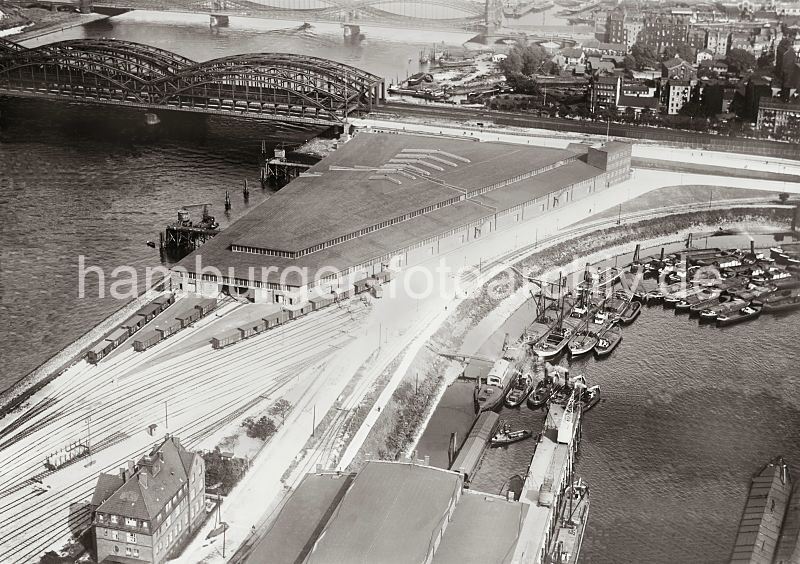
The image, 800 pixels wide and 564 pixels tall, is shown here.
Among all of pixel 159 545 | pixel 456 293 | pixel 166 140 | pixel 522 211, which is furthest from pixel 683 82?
pixel 159 545

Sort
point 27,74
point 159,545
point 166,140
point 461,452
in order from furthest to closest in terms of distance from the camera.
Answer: point 27,74
point 166,140
point 461,452
point 159,545

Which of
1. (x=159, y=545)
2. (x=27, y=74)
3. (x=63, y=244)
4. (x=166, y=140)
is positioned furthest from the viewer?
(x=27, y=74)

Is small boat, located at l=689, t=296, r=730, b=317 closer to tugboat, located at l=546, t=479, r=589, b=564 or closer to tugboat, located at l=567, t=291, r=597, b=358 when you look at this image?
tugboat, located at l=567, t=291, r=597, b=358

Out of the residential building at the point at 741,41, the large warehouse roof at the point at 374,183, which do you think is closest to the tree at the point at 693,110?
the residential building at the point at 741,41

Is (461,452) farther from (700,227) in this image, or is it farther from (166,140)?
(166,140)

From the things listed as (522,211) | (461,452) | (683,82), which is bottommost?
(461,452)

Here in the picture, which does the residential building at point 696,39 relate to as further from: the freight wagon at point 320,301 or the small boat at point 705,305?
the freight wagon at point 320,301
